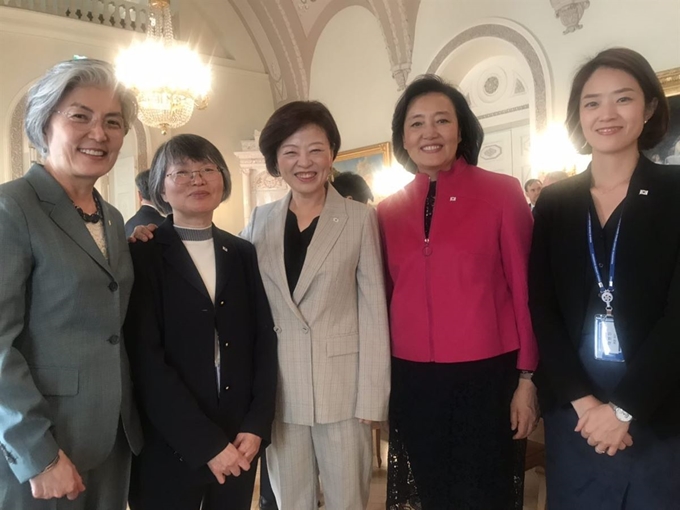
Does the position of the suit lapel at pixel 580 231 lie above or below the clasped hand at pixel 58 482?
above

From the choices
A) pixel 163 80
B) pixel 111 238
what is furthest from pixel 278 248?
pixel 163 80

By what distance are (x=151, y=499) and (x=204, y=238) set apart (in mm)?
833

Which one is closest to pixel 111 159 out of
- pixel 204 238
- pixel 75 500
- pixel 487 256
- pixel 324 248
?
pixel 204 238

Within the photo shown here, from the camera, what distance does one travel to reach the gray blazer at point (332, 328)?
177 cm

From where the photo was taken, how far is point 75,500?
138 cm

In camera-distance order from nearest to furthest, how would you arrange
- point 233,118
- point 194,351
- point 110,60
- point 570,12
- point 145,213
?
point 194,351 < point 145,213 < point 570,12 < point 110,60 < point 233,118

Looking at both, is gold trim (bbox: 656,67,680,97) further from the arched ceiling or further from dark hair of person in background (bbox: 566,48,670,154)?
dark hair of person in background (bbox: 566,48,670,154)

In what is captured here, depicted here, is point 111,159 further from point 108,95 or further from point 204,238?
point 204,238

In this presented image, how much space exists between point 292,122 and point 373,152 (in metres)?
→ 5.60

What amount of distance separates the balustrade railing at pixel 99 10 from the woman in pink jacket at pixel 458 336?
7136mm

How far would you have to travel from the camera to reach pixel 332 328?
1.79m

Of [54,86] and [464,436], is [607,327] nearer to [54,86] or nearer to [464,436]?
[464,436]

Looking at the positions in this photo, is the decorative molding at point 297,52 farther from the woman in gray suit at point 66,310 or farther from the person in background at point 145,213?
the woman in gray suit at point 66,310

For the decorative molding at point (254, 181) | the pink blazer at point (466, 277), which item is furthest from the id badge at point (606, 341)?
the decorative molding at point (254, 181)
